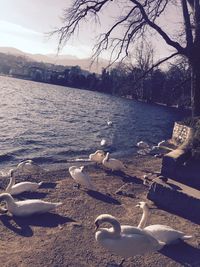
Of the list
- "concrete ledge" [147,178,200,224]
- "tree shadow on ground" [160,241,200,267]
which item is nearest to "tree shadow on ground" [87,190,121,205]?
"concrete ledge" [147,178,200,224]

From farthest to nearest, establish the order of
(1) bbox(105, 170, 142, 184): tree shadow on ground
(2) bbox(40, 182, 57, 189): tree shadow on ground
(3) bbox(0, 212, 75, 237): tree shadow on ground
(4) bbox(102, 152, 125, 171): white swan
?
(4) bbox(102, 152, 125, 171): white swan < (1) bbox(105, 170, 142, 184): tree shadow on ground < (2) bbox(40, 182, 57, 189): tree shadow on ground < (3) bbox(0, 212, 75, 237): tree shadow on ground

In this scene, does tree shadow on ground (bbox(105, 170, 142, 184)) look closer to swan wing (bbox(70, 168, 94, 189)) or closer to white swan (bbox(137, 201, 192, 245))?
swan wing (bbox(70, 168, 94, 189))

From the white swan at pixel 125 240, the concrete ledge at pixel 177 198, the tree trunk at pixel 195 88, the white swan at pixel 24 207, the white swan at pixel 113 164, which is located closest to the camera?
the white swan at pixel 125 240

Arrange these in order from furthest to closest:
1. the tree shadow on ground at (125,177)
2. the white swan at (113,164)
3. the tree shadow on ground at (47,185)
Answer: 1. the white swan at (113,164)
2. the tree shadow on ground at (125,177)
3. the tree shadow on ground at (47,185)

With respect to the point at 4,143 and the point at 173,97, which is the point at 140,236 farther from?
the point at 4,143

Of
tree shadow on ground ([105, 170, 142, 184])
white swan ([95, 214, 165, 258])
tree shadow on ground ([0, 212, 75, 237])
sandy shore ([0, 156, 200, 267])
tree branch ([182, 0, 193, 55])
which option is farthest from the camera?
tree branch ([182, 0, 193, 55])

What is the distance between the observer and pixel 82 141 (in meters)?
26.0

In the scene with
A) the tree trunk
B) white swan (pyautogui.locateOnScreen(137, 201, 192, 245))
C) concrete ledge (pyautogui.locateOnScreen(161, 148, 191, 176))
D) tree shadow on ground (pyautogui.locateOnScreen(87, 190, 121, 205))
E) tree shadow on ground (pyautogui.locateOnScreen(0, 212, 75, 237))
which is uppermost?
the tree trunk

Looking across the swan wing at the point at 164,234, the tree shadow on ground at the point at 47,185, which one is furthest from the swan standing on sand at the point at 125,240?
the tree shadow on ground at the point at 47,185

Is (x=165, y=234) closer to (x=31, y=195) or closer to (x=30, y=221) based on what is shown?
(x=30, y=221)

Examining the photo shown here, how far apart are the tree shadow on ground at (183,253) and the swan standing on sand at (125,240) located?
2.08 ft

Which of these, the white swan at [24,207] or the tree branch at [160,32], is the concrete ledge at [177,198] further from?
the tree branch at [160,32]

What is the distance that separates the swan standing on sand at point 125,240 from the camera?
22.9ft

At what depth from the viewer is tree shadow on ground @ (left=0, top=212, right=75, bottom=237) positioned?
28.3 feet
